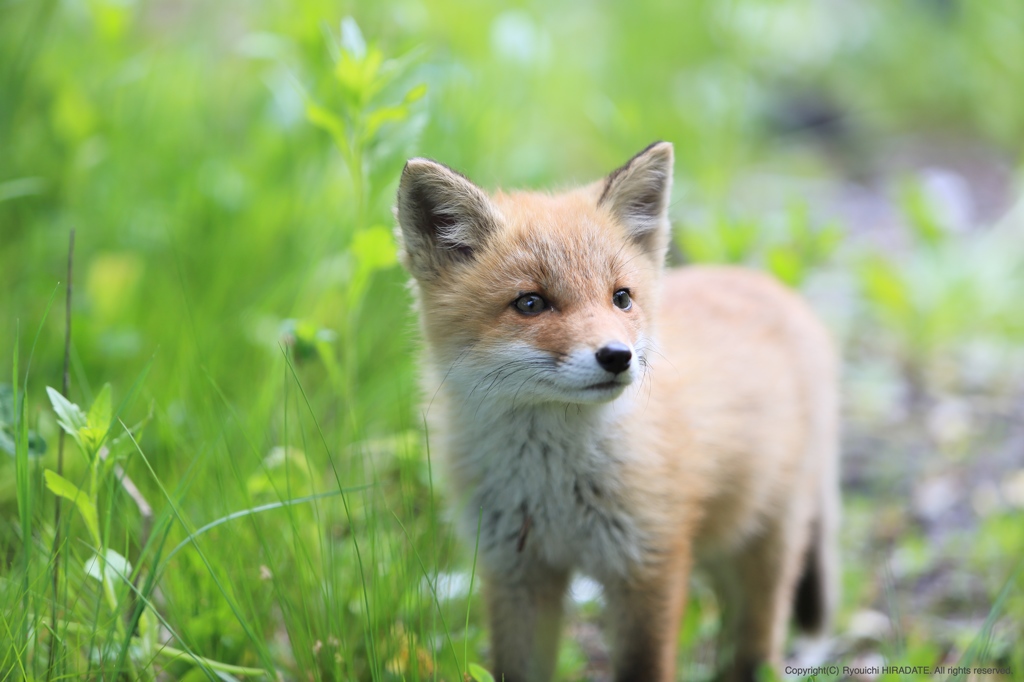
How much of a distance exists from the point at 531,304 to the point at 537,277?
0.08 meters

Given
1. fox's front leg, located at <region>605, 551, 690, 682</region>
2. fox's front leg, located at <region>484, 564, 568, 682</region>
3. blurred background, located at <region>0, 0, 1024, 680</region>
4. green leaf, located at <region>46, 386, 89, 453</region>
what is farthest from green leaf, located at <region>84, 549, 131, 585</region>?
fox's front leg, located at <region>605, 551, 690, 682</region>

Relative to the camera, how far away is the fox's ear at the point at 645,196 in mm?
2779

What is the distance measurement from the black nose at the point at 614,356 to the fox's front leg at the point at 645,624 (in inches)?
30.9

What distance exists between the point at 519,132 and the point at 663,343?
2720mm

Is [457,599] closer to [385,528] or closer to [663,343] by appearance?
[385,528]

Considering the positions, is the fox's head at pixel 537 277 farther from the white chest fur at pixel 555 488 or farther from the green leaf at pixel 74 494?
the green leaf at pixel 74 494

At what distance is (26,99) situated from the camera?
4254 millimetres

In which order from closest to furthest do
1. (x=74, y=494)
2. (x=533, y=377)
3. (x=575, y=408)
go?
(x=74, y=494) → (x=533, y=377) → (x=575, y=408)

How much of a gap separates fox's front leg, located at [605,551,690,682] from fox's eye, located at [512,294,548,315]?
2.90 ft

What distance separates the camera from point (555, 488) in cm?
269

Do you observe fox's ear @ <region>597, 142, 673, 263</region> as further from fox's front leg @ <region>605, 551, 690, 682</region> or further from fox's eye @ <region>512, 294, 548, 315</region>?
fox's front leg @ <region>605, 551, 690, 682</region>

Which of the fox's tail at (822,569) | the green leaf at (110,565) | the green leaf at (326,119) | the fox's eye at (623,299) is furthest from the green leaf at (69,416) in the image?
the fox's tail at (822,569)

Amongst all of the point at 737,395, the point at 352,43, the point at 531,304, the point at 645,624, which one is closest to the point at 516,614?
the point at 645,624

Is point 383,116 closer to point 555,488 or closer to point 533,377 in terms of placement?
point 533,377
